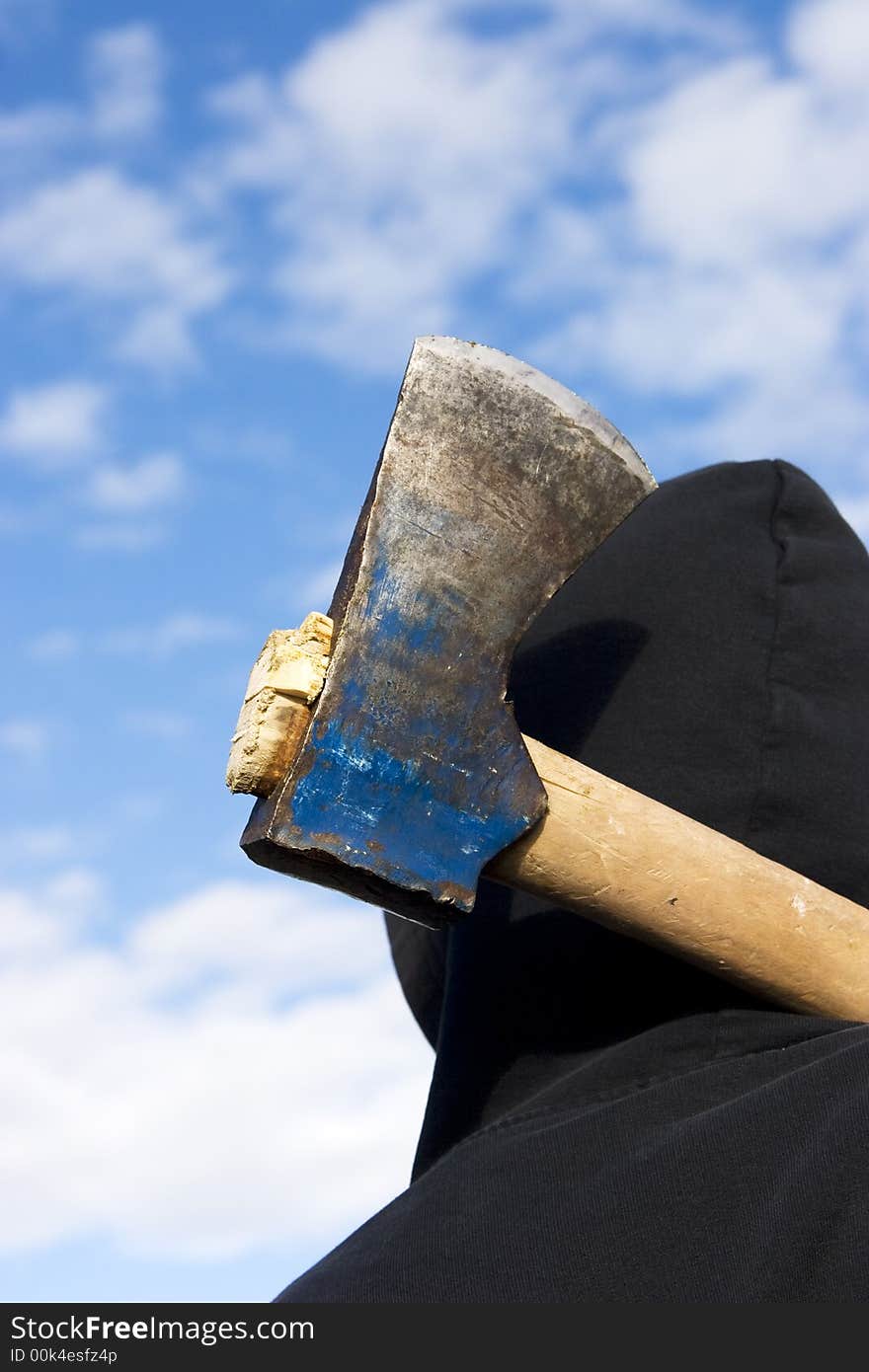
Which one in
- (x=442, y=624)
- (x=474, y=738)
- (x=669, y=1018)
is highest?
(x=442, y=624)

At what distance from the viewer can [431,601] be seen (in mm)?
1407

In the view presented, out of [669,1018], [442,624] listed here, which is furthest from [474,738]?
[669,1018]

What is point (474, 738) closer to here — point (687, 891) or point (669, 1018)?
point (687, 891)

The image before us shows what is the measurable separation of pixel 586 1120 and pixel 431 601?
1.75ft

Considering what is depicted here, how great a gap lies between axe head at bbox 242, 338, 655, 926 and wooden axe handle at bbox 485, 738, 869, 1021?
0.15 ft

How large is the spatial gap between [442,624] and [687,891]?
35 cm

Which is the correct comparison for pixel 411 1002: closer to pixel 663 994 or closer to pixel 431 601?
pixel 663 994

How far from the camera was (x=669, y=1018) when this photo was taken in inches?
61.2

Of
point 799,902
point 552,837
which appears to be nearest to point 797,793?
point 799,902

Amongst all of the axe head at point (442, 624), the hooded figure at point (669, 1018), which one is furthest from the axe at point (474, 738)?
the hooded figure at point (669, 1018)

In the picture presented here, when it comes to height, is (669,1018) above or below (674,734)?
below

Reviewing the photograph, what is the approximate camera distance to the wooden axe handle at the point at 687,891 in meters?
1.40

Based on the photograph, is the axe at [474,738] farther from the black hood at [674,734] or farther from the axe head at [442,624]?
the black hood at [674,734]

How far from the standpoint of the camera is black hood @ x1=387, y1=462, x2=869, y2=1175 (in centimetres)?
158
